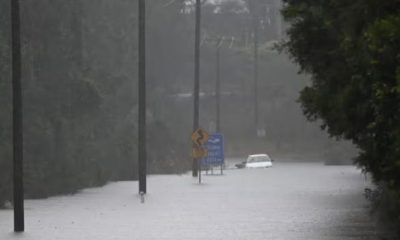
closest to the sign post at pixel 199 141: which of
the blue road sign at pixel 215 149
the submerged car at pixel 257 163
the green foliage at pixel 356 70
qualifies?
the blue road sign at pixel 215 149

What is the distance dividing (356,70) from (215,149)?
140 ft

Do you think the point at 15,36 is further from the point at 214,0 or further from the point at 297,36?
the point at 214,0

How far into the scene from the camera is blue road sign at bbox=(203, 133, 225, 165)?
189 feet

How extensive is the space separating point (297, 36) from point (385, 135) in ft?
18.5

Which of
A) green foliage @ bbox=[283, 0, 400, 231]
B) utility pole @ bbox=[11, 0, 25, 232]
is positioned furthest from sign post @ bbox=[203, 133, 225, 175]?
green foliage @ bbox=[283, 0, 400, 231]

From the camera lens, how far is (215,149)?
5831 cm

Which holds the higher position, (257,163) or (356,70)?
(356,70)

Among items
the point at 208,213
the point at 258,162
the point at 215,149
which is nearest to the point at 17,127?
the point at 208,213

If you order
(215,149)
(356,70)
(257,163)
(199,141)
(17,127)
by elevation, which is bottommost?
(257,163)

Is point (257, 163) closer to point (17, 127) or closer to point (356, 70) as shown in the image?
point (17, 127)

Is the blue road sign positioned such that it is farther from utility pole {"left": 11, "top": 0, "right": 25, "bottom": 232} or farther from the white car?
utility pole {"left": 11, "top": 0, "right": 25, "bottom": 232}

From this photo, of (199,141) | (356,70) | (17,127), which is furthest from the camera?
(199,141)

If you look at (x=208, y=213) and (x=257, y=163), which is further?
(x=257, y=163)

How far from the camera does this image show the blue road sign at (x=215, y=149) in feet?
189
